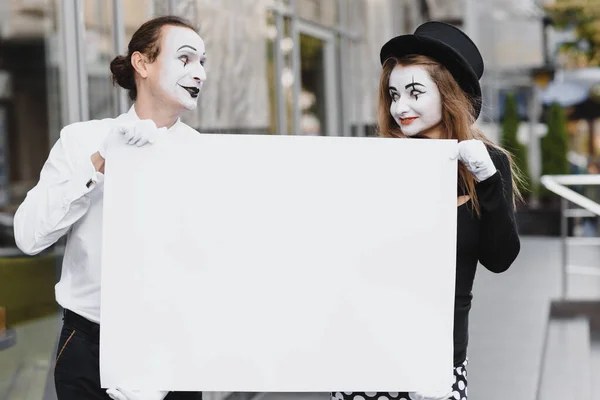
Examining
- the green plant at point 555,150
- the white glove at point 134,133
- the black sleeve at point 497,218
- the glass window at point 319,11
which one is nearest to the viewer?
the white glove at point 134,133

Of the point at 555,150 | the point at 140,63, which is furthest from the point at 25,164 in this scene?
the point at 555,150

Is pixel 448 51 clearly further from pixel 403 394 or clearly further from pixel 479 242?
pixel 403 394

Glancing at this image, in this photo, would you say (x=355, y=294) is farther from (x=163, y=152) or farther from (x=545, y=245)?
(x=545, y=245)

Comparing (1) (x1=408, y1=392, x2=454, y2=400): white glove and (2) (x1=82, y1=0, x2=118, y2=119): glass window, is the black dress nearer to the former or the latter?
(1) (x1=408, y1=392, x2=454, y2=400): white glove

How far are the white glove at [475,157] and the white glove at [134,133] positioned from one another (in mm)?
676

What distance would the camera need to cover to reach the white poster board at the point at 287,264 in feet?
6.79

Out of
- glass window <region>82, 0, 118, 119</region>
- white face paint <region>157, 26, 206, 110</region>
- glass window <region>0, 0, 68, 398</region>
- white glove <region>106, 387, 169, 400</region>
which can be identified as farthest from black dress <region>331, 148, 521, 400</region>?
glass window <region>82, 0, 118, 119</region>

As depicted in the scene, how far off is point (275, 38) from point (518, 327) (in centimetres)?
292

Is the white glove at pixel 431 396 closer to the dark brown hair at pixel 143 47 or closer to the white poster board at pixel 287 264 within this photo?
the white poster board at pixel 287 264

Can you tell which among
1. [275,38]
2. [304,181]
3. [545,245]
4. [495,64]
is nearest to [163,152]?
[304,181]

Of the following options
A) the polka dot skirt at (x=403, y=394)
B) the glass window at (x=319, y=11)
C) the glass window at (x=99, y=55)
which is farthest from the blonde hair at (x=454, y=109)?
the glass window at (x=319, y=11)

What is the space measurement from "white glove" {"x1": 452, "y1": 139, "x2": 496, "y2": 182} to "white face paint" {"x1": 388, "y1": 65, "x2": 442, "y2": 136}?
0.68 feet

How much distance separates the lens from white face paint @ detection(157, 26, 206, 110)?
7.27ft

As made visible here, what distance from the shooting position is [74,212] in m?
2.11
